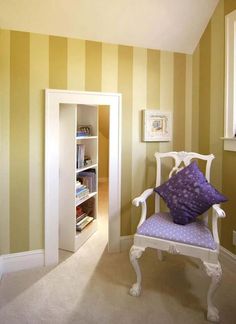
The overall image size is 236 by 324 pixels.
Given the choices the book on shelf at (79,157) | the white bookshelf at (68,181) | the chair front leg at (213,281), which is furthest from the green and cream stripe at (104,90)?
the chair front leg at (213,281)

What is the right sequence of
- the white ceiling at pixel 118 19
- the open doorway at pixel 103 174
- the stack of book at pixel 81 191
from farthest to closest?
the open doorway at pixel 103 174 → the stack of book at pixel 81 191 → the white ceiling at pixel 118 19

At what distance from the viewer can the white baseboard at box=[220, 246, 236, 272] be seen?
2074 millimetres

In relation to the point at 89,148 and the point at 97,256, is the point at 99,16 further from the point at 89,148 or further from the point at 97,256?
the point at 97,256

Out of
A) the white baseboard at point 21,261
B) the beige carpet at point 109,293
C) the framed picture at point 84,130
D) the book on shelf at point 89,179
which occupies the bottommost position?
the beige carpet at point 109,293

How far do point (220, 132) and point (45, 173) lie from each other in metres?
1.62

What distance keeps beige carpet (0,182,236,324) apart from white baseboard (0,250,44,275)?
0.07 m

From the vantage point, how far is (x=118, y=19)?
2139mm

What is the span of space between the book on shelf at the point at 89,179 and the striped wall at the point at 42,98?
0.61 meters

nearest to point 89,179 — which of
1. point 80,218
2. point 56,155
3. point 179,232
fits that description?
→ point 80,218

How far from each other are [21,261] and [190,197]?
1548 mm

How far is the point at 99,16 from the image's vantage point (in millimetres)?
2084

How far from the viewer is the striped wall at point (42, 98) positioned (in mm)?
2045

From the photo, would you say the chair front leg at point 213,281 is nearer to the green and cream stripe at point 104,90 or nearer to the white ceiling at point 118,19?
the green and cream stripe at point 104,90

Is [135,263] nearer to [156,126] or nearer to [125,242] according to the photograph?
[125,242]
